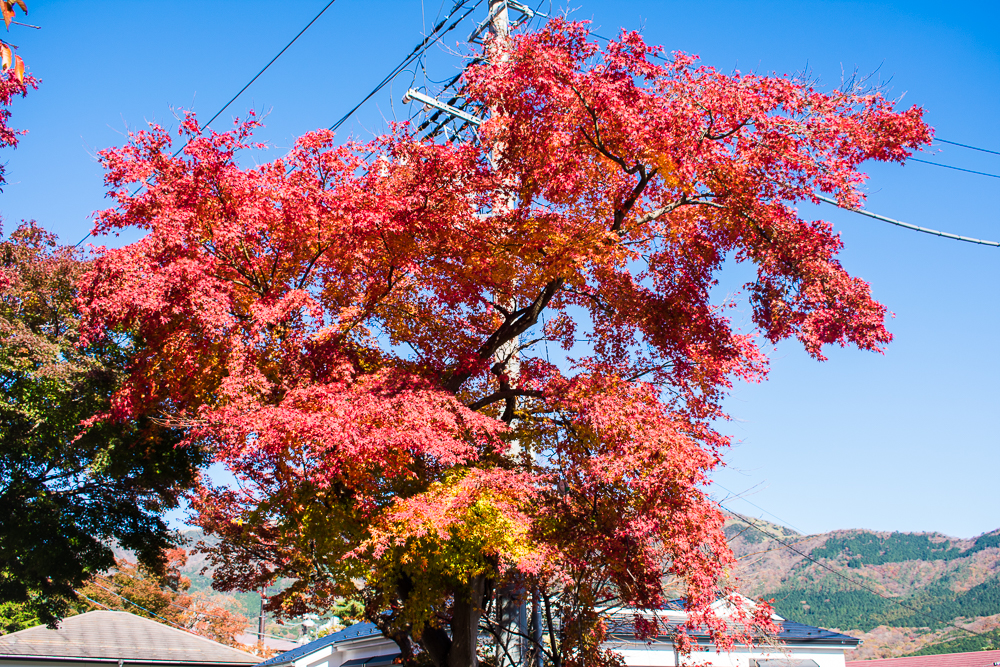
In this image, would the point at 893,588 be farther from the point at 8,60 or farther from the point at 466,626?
the point at 8,60

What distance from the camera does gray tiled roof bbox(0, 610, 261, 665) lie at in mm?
23859

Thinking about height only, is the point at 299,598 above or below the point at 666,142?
below

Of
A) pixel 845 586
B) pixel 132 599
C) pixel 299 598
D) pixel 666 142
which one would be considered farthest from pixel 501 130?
pixel 845 586

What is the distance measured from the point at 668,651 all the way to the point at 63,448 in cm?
1450

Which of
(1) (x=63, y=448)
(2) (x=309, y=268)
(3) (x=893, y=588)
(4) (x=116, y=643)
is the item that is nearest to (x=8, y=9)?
(2) (x=309, y=268)

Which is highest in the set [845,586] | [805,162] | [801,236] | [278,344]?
[805,162]

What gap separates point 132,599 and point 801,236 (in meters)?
43.9

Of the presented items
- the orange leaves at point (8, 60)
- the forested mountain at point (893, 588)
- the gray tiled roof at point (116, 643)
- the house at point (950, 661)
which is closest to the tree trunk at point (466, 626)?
the orange leaves at point (8, 60)

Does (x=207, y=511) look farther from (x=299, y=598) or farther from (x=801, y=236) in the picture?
(x=801, y=236)

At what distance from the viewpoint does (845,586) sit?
81.4 metres

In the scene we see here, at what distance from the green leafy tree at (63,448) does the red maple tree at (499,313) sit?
8.80 ft

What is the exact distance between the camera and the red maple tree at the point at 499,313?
9.13m

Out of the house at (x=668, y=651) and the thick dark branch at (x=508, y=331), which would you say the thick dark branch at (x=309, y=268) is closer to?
the thick dark branch at (x=508, y=331)

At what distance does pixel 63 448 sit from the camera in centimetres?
1491
